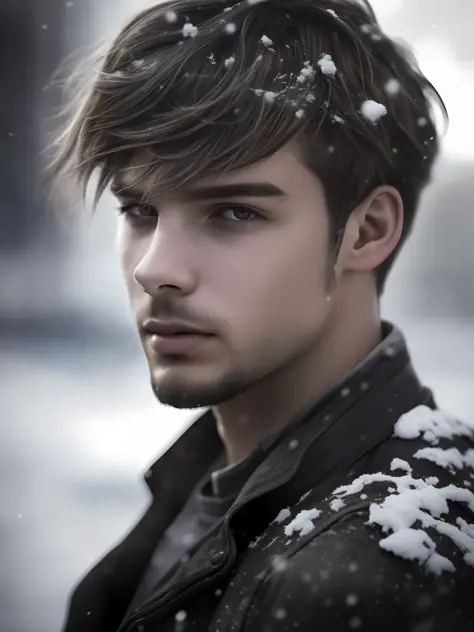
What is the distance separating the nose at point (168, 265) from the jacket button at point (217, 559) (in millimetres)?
325

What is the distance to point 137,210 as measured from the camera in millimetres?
1036

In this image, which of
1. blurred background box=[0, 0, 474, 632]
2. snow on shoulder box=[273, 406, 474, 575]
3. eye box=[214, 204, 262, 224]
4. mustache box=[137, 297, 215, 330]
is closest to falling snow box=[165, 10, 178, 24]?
blurred background box=[0, 0, 474, 632]

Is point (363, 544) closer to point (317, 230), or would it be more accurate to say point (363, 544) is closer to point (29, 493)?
point (317, 230)

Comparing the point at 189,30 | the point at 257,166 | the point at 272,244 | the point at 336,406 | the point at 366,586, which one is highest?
the point at 189,30

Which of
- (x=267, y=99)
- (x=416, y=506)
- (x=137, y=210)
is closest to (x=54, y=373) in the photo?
(x=137, y=210)

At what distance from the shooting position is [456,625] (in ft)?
2.48

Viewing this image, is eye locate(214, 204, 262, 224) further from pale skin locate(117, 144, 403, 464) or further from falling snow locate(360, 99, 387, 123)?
falling snow locate(360, 99, 387, 123)

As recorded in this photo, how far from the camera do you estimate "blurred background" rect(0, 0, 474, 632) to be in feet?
4.27

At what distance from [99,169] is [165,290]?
237 millimetres

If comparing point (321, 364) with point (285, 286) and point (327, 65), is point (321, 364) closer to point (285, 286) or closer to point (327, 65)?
point (285, 286)

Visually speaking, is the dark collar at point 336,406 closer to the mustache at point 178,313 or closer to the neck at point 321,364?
the neck at point 321,364

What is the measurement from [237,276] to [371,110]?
29 cm

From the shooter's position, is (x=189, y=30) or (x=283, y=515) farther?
(x=189, y=30)

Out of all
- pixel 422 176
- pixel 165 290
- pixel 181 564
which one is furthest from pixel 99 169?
pixel 181 564
